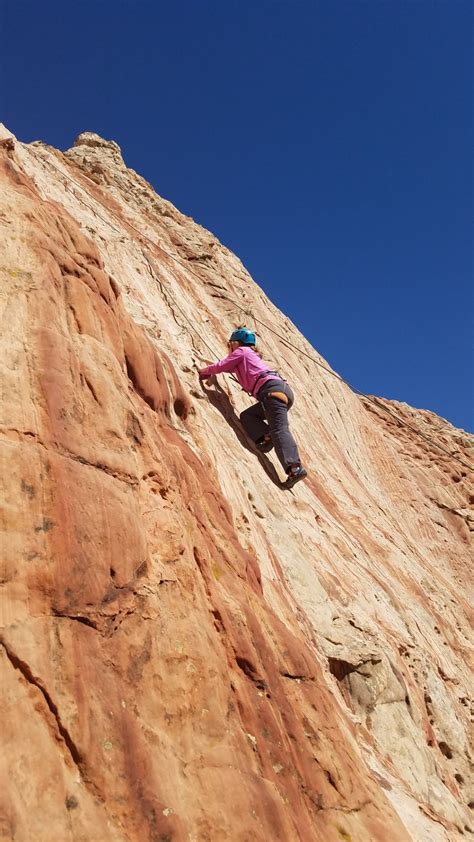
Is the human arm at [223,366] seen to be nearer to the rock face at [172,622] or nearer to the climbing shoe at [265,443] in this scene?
the rock face at [172,622]

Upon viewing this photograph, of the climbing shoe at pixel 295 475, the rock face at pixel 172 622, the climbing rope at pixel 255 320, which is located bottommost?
the rock face at pixel 172 622

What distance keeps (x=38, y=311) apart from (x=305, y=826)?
4431 millimetres

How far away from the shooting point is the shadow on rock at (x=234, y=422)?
883cm

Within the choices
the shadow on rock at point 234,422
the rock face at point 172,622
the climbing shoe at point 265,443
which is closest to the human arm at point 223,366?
the shadow on rock at point 234,422

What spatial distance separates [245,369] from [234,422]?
A: 80cm

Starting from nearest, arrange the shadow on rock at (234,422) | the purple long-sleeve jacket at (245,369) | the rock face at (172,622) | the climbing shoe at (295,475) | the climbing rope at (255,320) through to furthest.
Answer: the rock face at (172,622) < the climbing shoe at (295,475) < the shadow on rock at (234,422) < the purple long-sleeve jacket at (245,369) < the climbing rope at (255,320)

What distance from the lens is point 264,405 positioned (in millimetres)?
8922

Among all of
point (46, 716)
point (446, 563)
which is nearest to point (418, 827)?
point (46, 716)

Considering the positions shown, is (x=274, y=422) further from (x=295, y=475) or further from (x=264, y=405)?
(x=295, y=475)

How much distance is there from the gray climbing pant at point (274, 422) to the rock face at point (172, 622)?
0.89 feet

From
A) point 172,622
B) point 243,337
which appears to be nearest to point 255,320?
point 243,337

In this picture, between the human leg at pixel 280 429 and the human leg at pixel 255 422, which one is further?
the human leg at pixel 255 422

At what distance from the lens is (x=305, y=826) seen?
4324 mm

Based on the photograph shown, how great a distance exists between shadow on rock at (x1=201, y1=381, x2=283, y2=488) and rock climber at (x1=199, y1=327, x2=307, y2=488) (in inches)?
4.6
